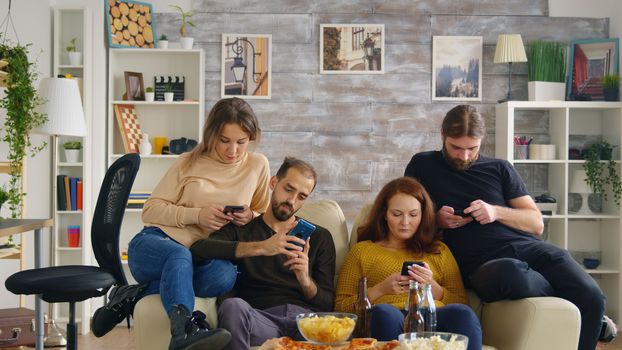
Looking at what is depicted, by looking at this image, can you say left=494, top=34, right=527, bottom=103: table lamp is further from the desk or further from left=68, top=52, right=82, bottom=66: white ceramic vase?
the desk

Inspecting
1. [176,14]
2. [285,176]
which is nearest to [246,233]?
[285,176]

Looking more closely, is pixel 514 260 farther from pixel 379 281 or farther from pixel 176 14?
pixel 176 14

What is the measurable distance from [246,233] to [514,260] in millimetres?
1133

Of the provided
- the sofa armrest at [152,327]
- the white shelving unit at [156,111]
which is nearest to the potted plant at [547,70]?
the white shelving unit at [156,111]

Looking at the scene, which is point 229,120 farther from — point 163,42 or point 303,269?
point 163,42

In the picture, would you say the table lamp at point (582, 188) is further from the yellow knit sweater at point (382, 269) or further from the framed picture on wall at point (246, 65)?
the yellow knit sweater at point (382, 269)

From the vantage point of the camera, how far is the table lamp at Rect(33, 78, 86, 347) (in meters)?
5.43

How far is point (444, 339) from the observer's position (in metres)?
2.65

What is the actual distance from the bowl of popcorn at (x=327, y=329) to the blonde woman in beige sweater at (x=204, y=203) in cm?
56

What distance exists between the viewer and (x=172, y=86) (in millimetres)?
6113

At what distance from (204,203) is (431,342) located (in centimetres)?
148

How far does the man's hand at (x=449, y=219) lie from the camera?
12.3ft

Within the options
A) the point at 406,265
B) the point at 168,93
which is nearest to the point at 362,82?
the point at 168,93

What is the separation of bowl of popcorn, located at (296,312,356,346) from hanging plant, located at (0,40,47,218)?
3.04 metres
